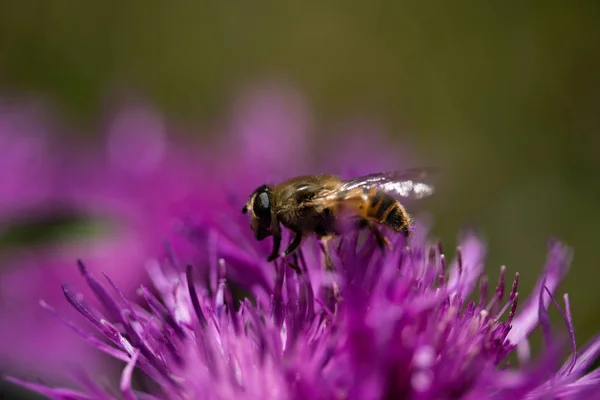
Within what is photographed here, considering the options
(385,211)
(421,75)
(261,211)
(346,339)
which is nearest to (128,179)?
(261,211)

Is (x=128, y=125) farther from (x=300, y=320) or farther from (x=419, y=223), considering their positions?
(x=300, y=320)

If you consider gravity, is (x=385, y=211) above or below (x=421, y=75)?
above

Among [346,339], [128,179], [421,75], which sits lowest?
[421,75]

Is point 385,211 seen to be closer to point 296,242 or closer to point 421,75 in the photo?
point 296,242

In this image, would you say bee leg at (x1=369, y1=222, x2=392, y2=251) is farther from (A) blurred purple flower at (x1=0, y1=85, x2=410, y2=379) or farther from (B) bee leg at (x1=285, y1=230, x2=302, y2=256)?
(A) blurred purple flower at (x1=0, y1=85, x2=410, y2=379)

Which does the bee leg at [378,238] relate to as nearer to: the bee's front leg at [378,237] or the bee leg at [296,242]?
the bee's front leg at [378,237]

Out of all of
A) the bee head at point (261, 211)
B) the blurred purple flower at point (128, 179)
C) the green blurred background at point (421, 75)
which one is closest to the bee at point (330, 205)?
the bee head at point (261, 211)

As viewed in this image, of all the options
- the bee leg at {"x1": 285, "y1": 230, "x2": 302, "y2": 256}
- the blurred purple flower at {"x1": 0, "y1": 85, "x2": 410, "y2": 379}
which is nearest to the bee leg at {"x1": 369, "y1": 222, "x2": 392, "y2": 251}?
the bee leg at {"x1": 285, "y1": 230, "x2": 302, "y2": 256}

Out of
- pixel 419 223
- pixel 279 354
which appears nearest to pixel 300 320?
pixel 279 354
